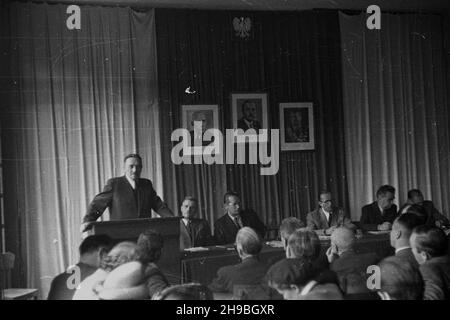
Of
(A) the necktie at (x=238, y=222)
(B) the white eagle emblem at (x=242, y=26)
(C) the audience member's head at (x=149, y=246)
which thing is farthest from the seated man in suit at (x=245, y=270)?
(B) the white eagle emblem at (x=242, y=26)

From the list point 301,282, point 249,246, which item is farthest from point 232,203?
point 301,282

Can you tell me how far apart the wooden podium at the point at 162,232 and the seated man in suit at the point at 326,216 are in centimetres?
106

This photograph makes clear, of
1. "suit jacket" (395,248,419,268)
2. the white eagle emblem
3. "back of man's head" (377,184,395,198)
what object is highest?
the white eagle emblem

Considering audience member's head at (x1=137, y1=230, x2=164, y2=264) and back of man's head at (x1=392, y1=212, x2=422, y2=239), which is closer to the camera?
audience member's head at (x1=137, y1=230, x2=164, y2=264)

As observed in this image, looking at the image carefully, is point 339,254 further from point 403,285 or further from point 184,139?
point 184,139

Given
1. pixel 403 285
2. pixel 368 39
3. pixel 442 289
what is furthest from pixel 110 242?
pixel 368 39

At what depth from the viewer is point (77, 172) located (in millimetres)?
4191

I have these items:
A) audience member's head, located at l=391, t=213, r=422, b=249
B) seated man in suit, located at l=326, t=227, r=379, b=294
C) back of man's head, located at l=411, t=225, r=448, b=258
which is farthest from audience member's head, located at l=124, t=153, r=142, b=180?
back of man's head, located at l=411, t=225, r=448, b=258

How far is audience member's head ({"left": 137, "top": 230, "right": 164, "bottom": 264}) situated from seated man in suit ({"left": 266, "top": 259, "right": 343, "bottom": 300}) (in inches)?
28.7

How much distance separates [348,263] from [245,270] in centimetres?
65

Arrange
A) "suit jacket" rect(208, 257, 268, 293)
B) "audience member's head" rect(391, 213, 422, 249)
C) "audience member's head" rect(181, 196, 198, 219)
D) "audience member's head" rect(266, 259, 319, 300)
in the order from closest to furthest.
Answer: "audience member's head" rect(266, 259, 319, 300) < "suit jacket" rect(208, 257, 268, 293) < "audience member's head" rect(391, 213, 422, 249) < "audience member's head" rect(181, 196, 198, 219)

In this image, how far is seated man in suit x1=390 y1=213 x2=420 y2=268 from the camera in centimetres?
382

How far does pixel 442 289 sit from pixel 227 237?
148cm

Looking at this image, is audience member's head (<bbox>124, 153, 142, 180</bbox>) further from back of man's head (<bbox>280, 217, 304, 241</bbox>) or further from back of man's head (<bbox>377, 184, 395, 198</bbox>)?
back of man's head (<bbox>377, 184, 395, 198</bbox>)
